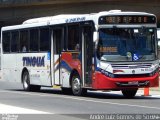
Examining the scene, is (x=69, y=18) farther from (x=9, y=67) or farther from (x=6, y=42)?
(x=9, y=67)

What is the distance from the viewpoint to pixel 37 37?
89.0ft

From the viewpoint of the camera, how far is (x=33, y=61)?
90.8 ft

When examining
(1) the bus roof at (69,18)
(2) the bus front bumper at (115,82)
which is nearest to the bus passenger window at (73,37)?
(1) the bus roof at (69,18)

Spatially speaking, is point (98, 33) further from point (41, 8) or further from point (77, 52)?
point (41, 8)

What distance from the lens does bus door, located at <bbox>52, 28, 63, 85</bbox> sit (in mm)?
25484

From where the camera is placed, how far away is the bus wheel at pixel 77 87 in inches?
934

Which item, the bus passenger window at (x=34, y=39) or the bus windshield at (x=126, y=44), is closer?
the bus windshield at (x=126, y=44)

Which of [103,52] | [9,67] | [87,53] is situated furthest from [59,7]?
[103,52]

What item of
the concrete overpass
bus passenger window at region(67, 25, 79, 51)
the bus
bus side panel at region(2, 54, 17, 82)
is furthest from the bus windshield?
the concrete overpass

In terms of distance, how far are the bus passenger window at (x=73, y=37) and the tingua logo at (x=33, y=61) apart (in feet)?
8.73

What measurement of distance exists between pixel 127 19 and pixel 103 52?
5.46ft

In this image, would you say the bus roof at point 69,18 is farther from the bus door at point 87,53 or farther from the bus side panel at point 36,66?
the bus side panel at point 36,66

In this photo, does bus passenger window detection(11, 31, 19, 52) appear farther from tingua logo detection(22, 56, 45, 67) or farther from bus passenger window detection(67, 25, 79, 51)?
bus passenger window detection(67, 25, 79, 51)

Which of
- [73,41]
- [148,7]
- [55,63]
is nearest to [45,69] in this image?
[55,63]
